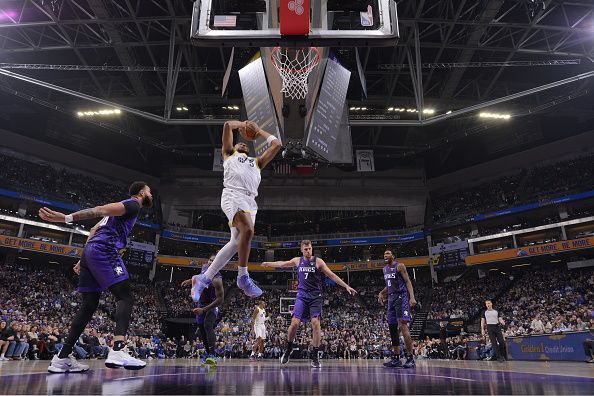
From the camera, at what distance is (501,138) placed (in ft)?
114

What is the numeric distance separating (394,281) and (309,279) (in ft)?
5.98

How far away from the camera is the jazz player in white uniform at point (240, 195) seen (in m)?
4.75

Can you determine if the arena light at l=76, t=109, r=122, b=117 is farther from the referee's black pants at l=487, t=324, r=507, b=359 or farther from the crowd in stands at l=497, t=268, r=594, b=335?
the crowd in stands at l=497, t=268, r=594, b=335

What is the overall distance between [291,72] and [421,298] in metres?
27.1

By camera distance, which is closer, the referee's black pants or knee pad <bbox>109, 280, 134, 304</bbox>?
knee pad <bbox>109, 280, 134, 304</bbox>

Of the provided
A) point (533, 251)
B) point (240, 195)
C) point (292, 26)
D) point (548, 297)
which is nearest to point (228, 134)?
point (240, 195)

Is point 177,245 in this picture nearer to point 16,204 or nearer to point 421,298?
point 16,204

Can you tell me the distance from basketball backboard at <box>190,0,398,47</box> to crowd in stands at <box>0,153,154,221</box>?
1154 inches

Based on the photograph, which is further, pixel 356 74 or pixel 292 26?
pixel 356 74

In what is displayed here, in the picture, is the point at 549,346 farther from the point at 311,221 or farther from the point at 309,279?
the point at 311,221

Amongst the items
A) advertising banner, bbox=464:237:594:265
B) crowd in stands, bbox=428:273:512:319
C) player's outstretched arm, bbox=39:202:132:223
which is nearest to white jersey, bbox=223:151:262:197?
player's outstretched arm, bbox=39:202:132:223

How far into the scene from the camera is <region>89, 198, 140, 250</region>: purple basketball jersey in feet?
14.9

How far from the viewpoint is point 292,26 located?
21.7 feet

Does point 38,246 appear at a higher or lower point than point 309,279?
higher
